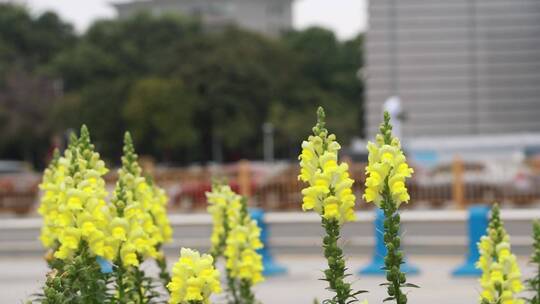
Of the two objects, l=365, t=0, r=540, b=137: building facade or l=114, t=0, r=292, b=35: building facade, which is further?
l=114, t=0, r=292, b=35: building facade

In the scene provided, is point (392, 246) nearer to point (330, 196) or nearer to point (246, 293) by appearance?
point (330, 196)

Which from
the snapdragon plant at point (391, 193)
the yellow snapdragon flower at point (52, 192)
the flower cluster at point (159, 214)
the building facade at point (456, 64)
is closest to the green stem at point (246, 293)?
the flower cluster at point (159, 214)

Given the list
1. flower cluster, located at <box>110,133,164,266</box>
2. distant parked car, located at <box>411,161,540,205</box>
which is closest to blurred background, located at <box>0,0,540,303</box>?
distant parked car, located at <box>411,161,540,205</box>

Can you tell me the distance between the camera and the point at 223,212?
7691mm

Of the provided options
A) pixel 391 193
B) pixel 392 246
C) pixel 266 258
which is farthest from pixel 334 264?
pixel 266 258

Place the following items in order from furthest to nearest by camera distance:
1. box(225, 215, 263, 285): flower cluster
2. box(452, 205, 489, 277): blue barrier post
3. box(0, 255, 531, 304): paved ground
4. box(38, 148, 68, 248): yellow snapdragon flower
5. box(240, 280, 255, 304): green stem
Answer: box(452, 205, 489, 277): blue barrier post, box(0, 255, 531, 304): paved ground, box(225, 215, 263, 285): flower cluster, box(240, 280, 255, 304): green stem, box(38, 148, 68, 248): yellow snapdragon flower

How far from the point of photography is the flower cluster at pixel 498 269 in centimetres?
545

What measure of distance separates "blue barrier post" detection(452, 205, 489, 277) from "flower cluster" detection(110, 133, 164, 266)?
7893 millimetres

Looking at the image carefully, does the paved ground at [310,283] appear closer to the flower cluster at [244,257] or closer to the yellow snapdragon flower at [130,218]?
the flower cluster at [244,257]

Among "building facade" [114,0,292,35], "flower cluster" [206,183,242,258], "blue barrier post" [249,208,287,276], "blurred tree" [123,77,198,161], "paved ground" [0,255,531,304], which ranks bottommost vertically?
"paved ground" [0,255,531,304]

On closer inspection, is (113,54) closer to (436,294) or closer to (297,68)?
(297,68)

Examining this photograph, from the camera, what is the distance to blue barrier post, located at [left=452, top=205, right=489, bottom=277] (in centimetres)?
1390

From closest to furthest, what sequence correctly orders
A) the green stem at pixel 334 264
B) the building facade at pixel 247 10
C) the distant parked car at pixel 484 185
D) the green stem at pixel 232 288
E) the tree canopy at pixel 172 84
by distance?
1. the green stem at pixel 334 264
2. the green stem at pixel 232 288
3. the distant parked car at pixel 484 185
4. the tree canopy at pixel 172 84
5. the building facade at pixel 247 10

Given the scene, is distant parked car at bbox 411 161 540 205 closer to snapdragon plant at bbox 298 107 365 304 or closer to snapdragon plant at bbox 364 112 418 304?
snapdragon plant at bbox 298 107 365 304
